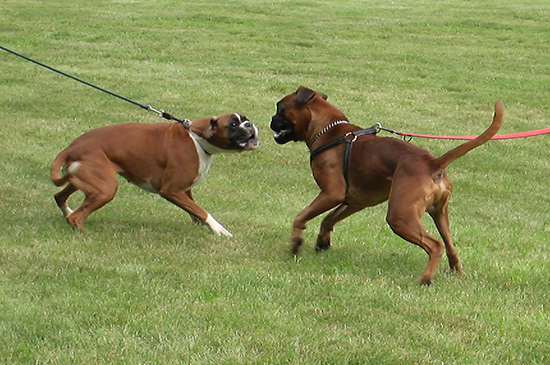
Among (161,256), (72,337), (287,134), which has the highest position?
(287,134)

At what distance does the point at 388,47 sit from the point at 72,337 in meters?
19.1

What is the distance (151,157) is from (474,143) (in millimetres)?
3274

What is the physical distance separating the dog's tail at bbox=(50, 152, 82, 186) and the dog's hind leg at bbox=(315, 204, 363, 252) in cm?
240

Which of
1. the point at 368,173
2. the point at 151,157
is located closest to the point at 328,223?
the point at 368,173

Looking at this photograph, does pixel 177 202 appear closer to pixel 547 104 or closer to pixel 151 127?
pixel 151 127

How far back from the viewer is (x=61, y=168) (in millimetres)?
7738

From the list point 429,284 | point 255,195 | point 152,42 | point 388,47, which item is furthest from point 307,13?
point 429,284

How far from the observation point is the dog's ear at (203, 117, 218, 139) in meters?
7.75

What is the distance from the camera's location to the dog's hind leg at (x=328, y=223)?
24.3 ft

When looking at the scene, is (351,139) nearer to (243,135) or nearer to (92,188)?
(243,135)

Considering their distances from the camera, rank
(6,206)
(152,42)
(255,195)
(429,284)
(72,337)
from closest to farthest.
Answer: (72,337)
(429,284)
(6,206)
(255,195)
(152,42)

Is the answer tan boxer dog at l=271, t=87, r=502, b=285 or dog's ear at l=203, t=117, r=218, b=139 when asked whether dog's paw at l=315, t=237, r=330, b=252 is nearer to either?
tan boxer dog at l=271, t=87, r=502, b=285

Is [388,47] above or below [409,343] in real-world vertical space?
below

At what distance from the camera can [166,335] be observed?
5043 millimetres
